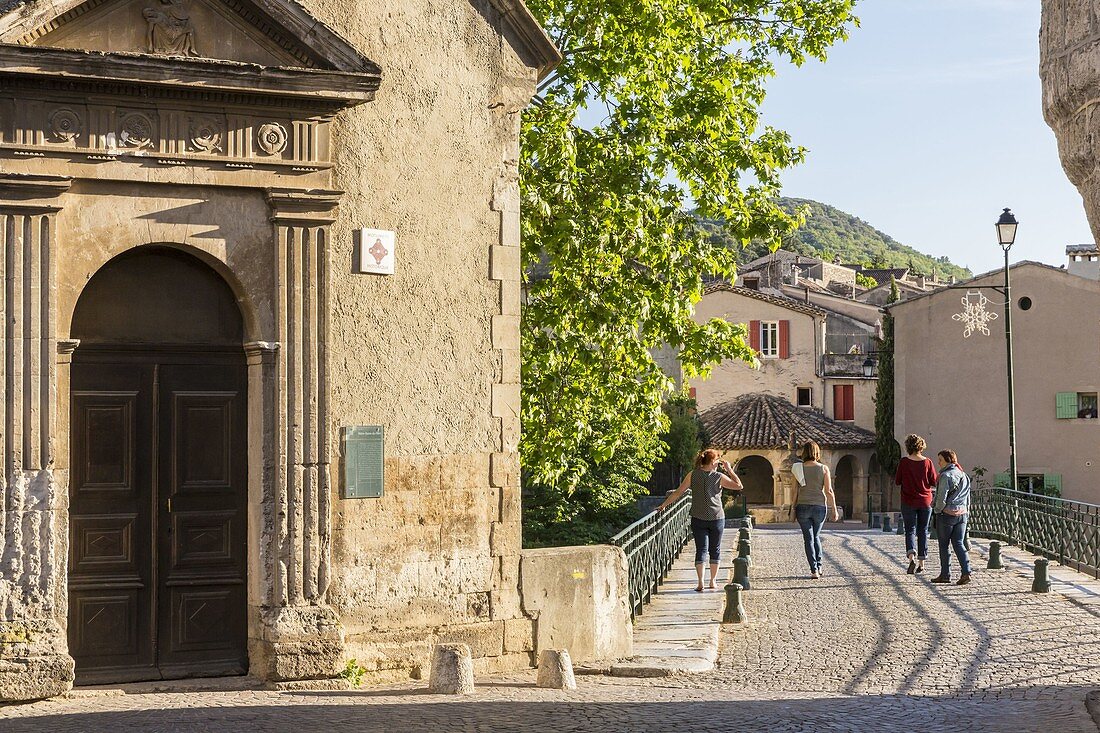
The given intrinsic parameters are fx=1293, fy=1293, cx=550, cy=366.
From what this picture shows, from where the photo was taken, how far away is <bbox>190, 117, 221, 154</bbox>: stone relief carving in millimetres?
8594

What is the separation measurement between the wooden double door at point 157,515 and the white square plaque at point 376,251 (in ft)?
3.72

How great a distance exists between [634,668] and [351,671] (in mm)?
2232

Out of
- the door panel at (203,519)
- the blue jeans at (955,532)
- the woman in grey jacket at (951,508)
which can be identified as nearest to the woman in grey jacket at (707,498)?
the woman in grey jacket at (951,508)

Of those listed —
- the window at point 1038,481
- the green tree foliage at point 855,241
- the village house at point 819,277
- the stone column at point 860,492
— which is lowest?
the stone column at point 860,492

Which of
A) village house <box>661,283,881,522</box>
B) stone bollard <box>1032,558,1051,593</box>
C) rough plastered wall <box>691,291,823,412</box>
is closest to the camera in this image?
stone bollard <box>1032,558,1051,593</box>

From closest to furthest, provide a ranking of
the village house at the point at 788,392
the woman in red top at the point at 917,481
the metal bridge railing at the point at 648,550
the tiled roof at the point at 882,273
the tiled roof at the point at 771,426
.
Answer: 1. the metal bridge railing at the point at 648,550
2. the woman in red top at the point at 917,481
3. the tiled roof at the point at 771,426
4. the village house at the point at 788,392
5. the tiled roof at the point at 882,273

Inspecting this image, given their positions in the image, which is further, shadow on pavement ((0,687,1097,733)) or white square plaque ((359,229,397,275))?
white square plaque ((359,229,397,275))

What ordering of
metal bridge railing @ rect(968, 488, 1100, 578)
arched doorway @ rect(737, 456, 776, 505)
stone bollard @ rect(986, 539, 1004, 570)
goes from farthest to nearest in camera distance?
1. arched doorway @ rect(737, 456, 776, 505)
2. metal bridge railing @ rect(968, 488, 1100, 578)
3. stone bollard @ rect(986, 539, 1004, 570)

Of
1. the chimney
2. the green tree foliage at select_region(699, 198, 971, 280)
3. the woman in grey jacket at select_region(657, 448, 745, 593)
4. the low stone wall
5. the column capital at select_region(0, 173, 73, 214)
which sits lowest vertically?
the low stone wall

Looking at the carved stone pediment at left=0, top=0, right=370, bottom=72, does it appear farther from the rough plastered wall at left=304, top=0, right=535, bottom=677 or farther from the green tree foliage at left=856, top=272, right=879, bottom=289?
Answer: the green tree foliage at left=856, top=272, right=879, bottom=289

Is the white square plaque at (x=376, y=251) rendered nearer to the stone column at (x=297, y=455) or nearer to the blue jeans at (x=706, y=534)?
the stone column at (x=297, y=455)

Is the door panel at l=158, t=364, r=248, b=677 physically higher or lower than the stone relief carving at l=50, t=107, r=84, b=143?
lower

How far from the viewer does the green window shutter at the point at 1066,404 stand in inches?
→ 1630

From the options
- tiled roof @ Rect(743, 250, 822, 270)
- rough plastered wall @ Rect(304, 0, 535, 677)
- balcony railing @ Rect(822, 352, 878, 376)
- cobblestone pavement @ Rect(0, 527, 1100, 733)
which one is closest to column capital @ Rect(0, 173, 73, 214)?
rough plastered wall @ Rect(304, 0, 535, 677)
